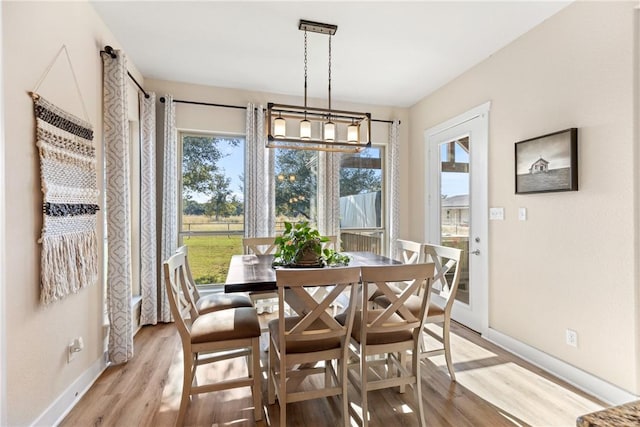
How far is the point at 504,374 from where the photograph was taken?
2.36 m

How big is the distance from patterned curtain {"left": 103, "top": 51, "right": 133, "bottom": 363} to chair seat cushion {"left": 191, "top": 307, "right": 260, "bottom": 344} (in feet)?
3.14

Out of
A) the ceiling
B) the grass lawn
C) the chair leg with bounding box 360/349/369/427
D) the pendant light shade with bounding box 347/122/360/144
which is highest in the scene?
the ceiling

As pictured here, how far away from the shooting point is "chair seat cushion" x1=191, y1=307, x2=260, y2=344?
182 cm

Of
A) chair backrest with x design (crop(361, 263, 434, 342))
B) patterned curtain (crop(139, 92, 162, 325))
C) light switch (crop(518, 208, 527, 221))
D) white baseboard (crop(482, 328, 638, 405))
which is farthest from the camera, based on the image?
patterned curtain (crop(139, 92, 162, 325))

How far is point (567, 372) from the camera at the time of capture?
228 cm

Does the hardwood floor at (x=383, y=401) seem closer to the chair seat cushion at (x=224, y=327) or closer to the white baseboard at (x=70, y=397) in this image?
the white baseboard at (x=70, y=397)

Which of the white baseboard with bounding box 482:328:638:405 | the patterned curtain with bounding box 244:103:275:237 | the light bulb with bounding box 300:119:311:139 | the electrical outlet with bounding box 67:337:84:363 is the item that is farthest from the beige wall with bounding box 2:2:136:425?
the white baseboard with bounding box 482:328:638:405

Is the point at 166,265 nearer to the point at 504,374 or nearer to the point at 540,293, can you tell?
the point at 504,374

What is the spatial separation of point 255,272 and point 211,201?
1950 millimetres

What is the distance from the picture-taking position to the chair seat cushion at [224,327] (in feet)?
5.98

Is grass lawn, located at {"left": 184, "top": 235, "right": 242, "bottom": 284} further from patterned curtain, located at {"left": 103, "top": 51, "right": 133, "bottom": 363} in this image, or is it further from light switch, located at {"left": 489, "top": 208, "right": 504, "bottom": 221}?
light switch, located at {"left": 489, "top": 208, "right": 504, "bottom": 221}

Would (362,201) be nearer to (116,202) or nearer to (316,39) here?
(316,39)

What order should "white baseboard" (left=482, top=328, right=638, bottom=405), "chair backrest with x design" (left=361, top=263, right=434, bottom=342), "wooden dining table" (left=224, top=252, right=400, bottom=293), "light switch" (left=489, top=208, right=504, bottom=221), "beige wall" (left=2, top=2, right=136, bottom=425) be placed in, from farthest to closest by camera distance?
1. "light switch" (left=489, top=208, right=504, bottom=221)
2. "white baseboard" (left=482, top=328, right=638, bottom=405)
3. "wooden dining table" (left=224, top=252, right=400, bottom=293)
4. "chair backrest with x design" (left=361, top=263, right=434, bottom=342)
5. "beige wall" (left=2, top=2, right=136, bottom=425)

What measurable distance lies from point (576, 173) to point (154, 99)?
4.12 meters
